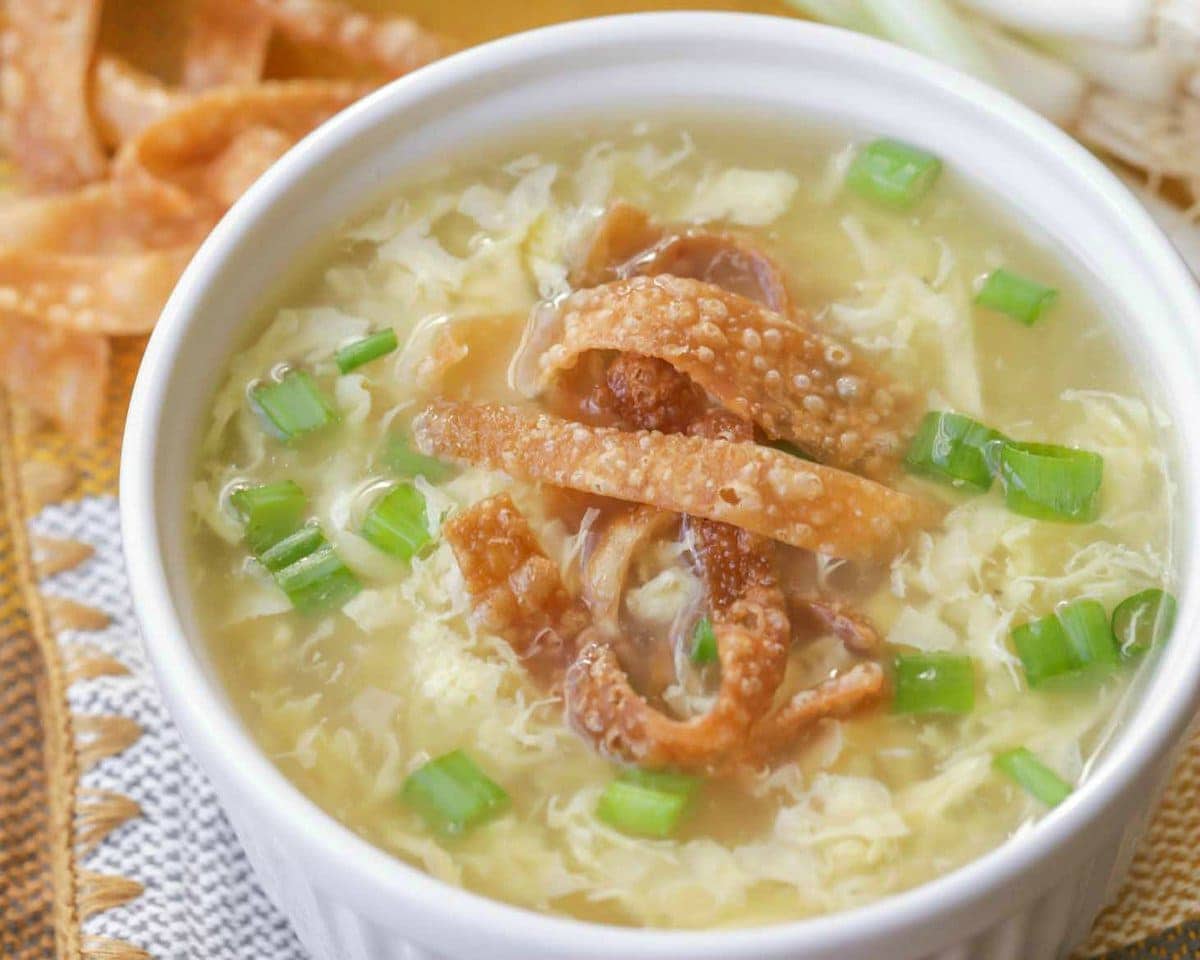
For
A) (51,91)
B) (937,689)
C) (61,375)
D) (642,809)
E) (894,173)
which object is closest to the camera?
(642,809)

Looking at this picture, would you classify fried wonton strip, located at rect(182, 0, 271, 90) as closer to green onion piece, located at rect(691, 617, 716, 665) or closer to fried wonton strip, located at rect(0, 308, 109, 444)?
fried wonton strip, located at rect(0, 308, 109, 444)

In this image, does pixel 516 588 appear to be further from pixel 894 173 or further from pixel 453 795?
pixel 894 173

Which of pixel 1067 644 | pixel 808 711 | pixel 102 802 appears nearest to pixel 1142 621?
pixel 1067 644

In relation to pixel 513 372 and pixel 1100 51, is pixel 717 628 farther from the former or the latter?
pixel 1100 51

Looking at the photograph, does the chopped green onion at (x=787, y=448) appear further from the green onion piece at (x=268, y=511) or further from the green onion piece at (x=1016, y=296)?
the green onion piece at (x=268, y=511)

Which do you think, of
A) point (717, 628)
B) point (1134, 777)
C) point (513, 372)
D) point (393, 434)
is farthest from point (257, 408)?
point (1134, 777)

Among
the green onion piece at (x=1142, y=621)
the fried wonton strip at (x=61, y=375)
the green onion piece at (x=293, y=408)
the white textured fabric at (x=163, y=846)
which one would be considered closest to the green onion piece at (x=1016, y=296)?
the green onion piece at (x=1142, y=621)
